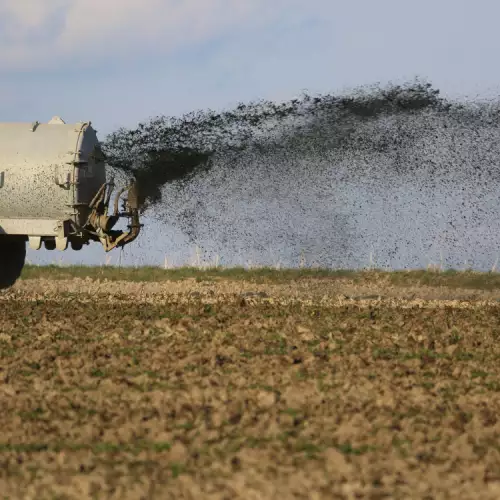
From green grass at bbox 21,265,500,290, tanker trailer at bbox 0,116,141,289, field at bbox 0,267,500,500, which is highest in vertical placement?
tanker trailer at bbox 0,116,141,289

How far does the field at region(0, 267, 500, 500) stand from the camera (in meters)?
8.35

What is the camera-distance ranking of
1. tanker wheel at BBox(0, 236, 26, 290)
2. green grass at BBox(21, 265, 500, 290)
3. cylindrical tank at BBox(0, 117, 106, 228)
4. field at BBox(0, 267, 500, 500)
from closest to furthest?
field at BBox(0, 267, 500, 500) → cylindrical tank at BBox(0, 117, 106, 228) → tanker wheel at BBox(0, 236, 26, 290) → green grass at BBox(21, 265, 500, 290)

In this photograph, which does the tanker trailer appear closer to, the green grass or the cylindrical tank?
the cylindrical tank

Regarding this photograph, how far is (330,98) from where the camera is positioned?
977 inches

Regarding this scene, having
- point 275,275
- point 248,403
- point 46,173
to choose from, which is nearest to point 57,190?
point 46,173

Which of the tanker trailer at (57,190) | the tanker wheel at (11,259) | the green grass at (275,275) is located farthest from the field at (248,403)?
the green grass at (275,275)

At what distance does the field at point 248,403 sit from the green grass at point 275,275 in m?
13.0

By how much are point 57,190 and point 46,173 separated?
403 mm

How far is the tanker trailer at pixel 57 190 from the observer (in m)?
22.1

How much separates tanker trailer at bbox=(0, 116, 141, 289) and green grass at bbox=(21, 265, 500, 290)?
13.0 m

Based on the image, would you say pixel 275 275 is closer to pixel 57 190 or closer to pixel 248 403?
pixel 57 190

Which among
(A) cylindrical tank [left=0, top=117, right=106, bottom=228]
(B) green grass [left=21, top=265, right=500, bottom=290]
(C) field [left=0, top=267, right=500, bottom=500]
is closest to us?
(C) field [left=0, top=267, right=500, bottom=500]

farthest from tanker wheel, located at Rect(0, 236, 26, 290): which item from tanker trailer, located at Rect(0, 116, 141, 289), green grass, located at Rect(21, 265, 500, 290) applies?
green grass, located at Rect(21, 265, 500, 290)

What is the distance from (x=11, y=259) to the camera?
25.7 m
